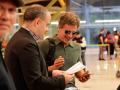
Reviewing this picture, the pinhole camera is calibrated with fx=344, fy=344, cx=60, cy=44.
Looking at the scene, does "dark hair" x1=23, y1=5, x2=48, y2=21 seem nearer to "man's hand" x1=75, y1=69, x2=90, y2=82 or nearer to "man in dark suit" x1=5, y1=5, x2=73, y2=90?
"man in dark suit" x1=5, y1=5, x2=73, y2=90

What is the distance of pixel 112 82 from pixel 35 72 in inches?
287

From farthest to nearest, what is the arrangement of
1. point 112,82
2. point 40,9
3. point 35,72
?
1. point 112,82
2. point 40,9
3. point 35,72

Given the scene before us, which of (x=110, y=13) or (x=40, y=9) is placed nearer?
(x=40, y=9)

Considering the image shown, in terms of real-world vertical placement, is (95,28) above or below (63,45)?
below

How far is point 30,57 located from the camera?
2.52 meters

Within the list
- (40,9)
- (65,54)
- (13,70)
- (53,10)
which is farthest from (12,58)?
(53,10)

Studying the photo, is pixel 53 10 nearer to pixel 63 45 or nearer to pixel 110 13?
pixel 63 45

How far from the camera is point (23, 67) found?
252cm

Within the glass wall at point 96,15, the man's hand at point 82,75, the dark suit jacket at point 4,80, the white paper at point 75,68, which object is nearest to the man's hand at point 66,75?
the white paper at point 75,68

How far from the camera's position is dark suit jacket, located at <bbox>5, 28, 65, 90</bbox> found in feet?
8.27

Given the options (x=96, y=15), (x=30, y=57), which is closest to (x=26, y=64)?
(x=30, y=57)

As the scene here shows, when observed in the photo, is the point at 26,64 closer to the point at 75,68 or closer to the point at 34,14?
the point at 34,14

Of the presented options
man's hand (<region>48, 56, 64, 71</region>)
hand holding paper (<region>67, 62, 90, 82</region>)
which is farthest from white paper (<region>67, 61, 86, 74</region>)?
man's hand (<region>48, 56, 64, 71</region>)

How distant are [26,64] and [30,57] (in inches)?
2.3
